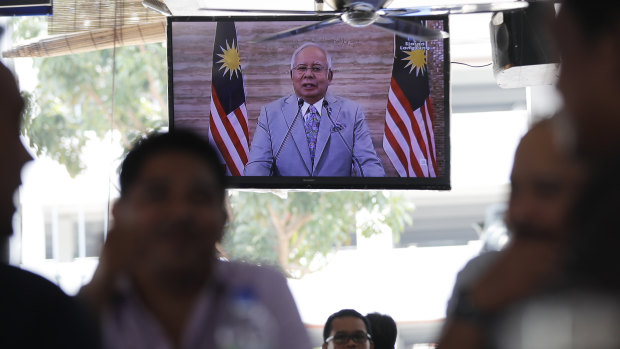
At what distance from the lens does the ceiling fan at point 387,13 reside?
5250mm

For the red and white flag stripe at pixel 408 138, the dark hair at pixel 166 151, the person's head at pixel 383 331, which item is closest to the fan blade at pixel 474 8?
the red and white flag stripe at pixel 408 138

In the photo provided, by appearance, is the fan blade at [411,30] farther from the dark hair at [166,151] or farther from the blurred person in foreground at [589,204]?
the blurred person in foreground at [589,204]

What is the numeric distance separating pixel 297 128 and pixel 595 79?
4891 mm

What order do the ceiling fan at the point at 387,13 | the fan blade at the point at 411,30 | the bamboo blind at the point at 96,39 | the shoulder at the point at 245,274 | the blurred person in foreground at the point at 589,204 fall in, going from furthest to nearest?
the bamboo blind at the point at 96,39, the fan blade at the point at 411,30, the ceiling fan at the point at 387,13, the shoulder at the point at 245,274, the blurred person in foreground at the point at 589,204

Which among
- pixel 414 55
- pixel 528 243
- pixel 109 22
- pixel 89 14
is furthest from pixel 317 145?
pixel 528 243

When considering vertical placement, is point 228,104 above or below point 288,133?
above

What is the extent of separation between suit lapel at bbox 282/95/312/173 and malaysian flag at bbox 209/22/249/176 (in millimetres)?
262

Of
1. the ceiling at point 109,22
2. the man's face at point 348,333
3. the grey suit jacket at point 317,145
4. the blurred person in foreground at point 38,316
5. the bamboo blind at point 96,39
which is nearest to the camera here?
the blurred person in foreground at point 38,316

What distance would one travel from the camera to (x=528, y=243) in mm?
1278

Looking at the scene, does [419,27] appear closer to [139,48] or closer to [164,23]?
[164,23]

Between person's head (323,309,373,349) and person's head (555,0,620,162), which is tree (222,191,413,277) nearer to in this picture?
person's head (323,309,373,349)

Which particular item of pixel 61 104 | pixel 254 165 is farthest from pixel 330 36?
pixel 61 104

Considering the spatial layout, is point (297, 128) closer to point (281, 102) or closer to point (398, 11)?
point (281, 102)

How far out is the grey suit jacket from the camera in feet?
19.5
